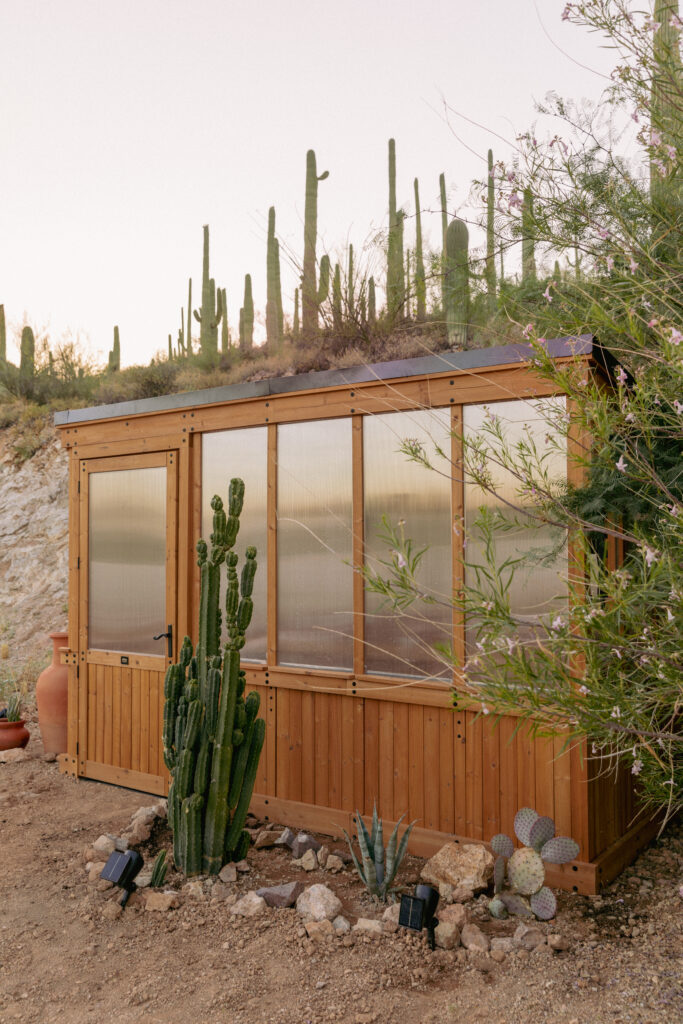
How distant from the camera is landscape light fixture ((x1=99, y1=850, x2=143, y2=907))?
3.55m

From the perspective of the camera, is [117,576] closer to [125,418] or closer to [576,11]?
[125,418]

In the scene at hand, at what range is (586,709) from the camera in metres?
1.86

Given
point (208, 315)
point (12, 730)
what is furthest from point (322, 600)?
point (208, 315)

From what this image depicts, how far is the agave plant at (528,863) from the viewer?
3.36 metres

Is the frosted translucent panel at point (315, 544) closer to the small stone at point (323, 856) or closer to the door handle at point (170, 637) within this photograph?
the door handle at point (170, 637)

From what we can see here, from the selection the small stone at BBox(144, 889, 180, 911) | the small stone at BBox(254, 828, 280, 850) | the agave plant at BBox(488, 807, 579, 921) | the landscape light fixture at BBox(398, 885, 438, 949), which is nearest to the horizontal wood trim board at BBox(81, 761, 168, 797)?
the small stone at BBox(254, 828, 280, 850)

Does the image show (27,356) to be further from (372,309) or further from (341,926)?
(341,926)

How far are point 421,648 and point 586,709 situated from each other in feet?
7.32

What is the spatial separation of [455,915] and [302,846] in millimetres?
1148

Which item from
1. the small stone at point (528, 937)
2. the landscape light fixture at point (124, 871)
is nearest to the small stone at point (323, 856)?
the landscape light fixture at point (124, 871)

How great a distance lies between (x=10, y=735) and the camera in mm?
6430

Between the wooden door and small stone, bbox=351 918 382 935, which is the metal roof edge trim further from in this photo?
small stone, bbox=351 918 382 935

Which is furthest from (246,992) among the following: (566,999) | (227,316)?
(227,316)

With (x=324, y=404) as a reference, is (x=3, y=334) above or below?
above
